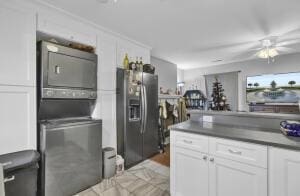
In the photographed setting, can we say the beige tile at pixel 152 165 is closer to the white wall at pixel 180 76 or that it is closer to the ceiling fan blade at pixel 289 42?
the ceiling fan blade at pixel 289 42

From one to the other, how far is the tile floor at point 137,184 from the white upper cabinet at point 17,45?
1.62 meters

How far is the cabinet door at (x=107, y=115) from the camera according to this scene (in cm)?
257

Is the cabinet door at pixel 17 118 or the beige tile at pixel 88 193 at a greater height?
the cabinet door at pixel 17 118

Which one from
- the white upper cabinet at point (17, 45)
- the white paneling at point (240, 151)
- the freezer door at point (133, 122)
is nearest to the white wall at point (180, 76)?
the freezer door at point (133, 122)

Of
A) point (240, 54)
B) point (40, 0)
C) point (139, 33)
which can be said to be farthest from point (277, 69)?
point (40, 0)

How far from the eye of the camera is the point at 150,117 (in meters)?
3.18

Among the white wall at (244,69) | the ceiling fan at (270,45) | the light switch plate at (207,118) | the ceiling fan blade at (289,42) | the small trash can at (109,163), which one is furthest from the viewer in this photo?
the white wall at (244,69)

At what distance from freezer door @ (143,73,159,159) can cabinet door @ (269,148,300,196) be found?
6.83ft

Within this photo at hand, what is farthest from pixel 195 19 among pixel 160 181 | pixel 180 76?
pixel 180 76

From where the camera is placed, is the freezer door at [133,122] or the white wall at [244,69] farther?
the white wall at [244,69]

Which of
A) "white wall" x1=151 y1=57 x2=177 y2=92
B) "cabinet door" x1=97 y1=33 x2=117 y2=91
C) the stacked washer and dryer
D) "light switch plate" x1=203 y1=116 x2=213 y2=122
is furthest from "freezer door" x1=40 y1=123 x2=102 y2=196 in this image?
"white wall" x1=151 y1=57 x2=177 y2=92

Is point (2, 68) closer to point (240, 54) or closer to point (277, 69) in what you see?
point (240, 54)

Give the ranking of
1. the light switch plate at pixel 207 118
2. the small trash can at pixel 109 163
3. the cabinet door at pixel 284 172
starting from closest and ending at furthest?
1. the cabinet door at pixel 284 172
2. the light switch plate at pixel 207 118
3. the small trash can at pixel 109 163

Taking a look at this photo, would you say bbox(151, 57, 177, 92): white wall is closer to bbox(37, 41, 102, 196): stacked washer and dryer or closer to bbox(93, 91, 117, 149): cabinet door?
bbox(93, 91, 117, 149): cabinet door
